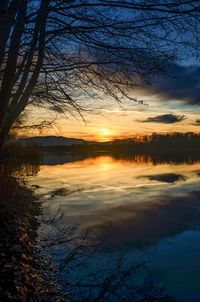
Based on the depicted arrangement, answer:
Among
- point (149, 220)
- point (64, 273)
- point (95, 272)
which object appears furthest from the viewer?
point (149, 220)

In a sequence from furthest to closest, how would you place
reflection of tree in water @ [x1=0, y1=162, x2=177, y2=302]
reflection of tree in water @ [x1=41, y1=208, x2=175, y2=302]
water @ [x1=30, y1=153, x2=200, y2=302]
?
water @ [x1=30, y1=153, x2=200, y2=302] < reflection of tree in water @ [x1=41, y1=208, x2=175, y2=302] < reflection of tree in water @ [x1=0, y1=162, x2=177, y2=302]

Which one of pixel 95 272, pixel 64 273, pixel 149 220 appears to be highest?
pixel 64 273

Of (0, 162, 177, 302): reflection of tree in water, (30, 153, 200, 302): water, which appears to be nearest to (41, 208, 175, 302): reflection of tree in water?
(0, 162, 177, 302): reflection of tree in water

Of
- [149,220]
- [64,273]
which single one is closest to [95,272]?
[64,273]

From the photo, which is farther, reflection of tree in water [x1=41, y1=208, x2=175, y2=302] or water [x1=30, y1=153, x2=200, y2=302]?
water [x1=30, y1=153, x2=200, y2=302]

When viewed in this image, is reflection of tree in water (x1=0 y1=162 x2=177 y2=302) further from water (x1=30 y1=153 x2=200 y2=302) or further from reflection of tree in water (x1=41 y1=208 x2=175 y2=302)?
water (x1=30 y1=153 x2=200 y2=302)

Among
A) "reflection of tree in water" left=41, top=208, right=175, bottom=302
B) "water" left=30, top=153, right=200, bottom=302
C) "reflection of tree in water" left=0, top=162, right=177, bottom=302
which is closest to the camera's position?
"reflection of tree in water" left=0, top=162, right=177, bottom=302

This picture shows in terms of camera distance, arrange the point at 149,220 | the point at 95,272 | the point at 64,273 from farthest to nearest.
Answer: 1. the point at 149,220
2. the point at 95,272
3. the point at 64,273

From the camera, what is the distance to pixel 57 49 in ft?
21.2

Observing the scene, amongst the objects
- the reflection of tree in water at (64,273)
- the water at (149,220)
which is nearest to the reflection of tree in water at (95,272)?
the reflection of tree in water at (64,273)

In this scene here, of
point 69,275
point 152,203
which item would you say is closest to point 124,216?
point 152,203

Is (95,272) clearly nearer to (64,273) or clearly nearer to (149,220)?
(64,273)

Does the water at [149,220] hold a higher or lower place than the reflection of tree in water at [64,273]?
lower

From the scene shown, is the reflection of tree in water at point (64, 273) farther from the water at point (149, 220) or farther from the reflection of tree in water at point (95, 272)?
the water at point (149, 220)
